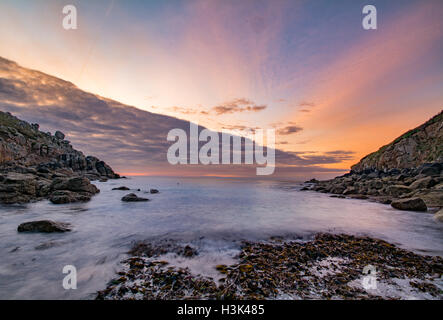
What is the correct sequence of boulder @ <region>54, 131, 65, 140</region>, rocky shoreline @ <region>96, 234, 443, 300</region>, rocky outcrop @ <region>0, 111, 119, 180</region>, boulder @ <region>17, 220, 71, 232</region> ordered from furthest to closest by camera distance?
boulder @ <region>54, 131, 65, 140</region> < rocky outcrop @ <region>0, 111, 119, 180</region> < boulder @ <region>17, 220, 71, 232</region> < rocky shoreline @ <region>96, 234, 443, 300</region>

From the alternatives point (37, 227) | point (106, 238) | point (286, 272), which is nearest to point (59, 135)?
point (37, 227)

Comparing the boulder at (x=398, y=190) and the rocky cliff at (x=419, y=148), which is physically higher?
the rocky cliff at (x=419, y=148)

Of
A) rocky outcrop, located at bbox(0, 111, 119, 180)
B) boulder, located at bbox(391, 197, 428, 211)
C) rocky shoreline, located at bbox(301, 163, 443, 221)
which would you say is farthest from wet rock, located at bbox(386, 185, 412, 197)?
rocky outcrop, located at bbox(0, 111, 119, 180)

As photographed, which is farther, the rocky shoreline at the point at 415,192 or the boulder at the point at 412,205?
the rocky shoreline at the point at 415,192

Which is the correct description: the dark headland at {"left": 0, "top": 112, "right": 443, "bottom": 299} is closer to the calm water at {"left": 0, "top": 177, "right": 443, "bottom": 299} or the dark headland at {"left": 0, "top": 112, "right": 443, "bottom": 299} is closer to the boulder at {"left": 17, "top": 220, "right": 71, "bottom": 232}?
the boulder at {"left": 17, "top": 220, "right": 71, "bottom": 232}

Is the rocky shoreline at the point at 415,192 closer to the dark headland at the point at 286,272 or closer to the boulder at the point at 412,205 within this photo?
the boulder at the point at 412,205

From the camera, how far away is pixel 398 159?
45094 mm

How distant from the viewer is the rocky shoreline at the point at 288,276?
3676 mm

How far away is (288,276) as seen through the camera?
4289 mm

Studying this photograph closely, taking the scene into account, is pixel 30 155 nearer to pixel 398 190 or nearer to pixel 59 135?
pixel 59 135

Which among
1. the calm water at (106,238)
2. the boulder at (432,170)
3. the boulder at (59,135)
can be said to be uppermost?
the boulder at (59,135)

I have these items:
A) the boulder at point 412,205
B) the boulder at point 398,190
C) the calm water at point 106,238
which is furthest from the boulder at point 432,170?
the calm water at point 106,238

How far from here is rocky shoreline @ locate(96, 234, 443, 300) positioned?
12.1 ft
